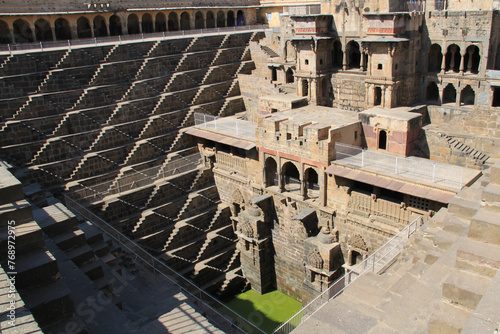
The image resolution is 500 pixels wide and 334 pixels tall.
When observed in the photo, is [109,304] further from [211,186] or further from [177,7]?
[177,7]

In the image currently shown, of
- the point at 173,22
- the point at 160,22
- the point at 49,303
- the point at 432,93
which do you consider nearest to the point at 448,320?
the point at 49,303

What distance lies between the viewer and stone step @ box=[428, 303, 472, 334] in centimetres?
686

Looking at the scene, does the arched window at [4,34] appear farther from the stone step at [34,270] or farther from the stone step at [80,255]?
the stone step at [34,270]

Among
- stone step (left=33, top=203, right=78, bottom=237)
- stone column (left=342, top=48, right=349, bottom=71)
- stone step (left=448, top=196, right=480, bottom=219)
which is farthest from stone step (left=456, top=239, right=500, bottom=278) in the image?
stone column (left=342, top=48, right=349, bottom=71)

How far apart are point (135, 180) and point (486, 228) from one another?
699 inches

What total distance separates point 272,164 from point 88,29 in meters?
22.4

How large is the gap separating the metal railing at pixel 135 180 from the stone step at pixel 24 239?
35.1 feet

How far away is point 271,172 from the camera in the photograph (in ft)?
73.8

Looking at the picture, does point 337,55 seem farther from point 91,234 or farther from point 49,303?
point 49,303

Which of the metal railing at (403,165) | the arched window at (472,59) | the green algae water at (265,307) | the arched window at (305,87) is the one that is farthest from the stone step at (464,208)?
the arched window at (305,87)

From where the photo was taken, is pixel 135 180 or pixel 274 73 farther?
pixel 274 73

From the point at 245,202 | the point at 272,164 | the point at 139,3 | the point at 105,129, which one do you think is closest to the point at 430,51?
the point at 272,164

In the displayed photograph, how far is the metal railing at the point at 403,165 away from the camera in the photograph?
16.4m

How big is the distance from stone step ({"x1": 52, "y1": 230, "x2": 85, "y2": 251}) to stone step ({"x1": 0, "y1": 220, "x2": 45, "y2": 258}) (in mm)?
3063
